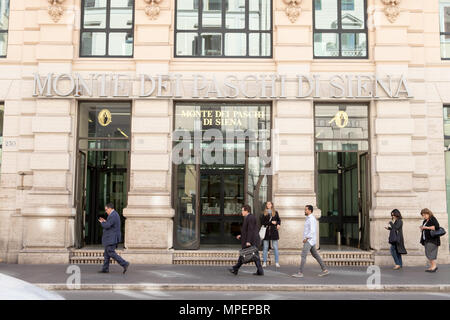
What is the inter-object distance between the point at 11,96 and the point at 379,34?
1203cm

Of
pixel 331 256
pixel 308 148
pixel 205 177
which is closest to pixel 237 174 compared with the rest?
pixel 205 177

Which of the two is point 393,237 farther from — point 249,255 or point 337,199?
point 337,199

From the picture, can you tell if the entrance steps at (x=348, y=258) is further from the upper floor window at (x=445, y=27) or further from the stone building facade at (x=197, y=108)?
the upper floor window at (x=445, y=27)

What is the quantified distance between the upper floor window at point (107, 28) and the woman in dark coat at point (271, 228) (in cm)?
680

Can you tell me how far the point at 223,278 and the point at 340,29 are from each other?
9.11m

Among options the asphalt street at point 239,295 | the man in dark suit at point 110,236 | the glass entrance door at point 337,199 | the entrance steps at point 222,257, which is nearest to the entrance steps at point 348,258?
the entrance steps at point 222,257

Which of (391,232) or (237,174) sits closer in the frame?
(391,232)

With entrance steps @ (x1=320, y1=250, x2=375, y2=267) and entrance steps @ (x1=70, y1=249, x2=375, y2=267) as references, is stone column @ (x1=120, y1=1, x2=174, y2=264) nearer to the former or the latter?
entrance steps @ (x1=70, y1=249, x2=375, y2=267)

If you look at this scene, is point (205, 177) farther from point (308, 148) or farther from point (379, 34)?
point (379, 34)

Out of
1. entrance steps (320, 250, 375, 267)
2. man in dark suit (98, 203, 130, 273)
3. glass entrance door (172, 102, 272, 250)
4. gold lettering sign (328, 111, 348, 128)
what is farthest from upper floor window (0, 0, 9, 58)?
entrance steps (320, 250, 375, 267)

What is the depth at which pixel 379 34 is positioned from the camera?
585 inches

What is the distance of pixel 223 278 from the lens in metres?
11.2

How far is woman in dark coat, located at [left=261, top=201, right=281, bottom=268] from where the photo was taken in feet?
44.2

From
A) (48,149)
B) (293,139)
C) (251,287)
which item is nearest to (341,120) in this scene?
(293,139)
